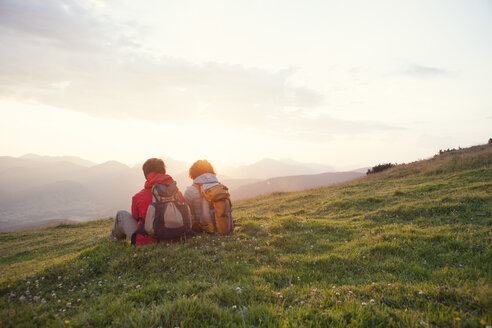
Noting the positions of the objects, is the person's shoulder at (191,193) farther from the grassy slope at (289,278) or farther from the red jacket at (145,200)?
the grassy slope at (289,278)

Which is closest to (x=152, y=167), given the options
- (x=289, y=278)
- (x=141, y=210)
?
(x=141, y=210)

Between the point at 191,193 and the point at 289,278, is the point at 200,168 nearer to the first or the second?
the point at 191,193

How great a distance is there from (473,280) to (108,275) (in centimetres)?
849

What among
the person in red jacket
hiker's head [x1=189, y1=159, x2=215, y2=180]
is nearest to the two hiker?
the person in red jacket

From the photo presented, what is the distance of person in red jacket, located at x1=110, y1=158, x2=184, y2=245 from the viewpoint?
333 inches

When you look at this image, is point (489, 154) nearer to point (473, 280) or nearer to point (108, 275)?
point (473, 280)

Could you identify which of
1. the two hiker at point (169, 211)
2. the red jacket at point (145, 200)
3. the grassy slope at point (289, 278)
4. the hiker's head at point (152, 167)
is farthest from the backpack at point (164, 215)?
the hiker's head at point (152, 167)

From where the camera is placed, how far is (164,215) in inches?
322

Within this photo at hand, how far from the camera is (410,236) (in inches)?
322

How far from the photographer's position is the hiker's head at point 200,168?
10289 millimetres

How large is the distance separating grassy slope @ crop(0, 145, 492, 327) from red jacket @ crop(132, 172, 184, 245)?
71 centimetres

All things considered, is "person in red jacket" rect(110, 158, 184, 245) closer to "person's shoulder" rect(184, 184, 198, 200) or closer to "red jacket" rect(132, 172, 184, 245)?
"red jacket" rect(132, 172, 184, 245)

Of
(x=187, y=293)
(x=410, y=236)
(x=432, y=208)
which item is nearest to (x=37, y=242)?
(x=187, y=293)

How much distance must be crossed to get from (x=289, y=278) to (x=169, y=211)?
14.7ft
